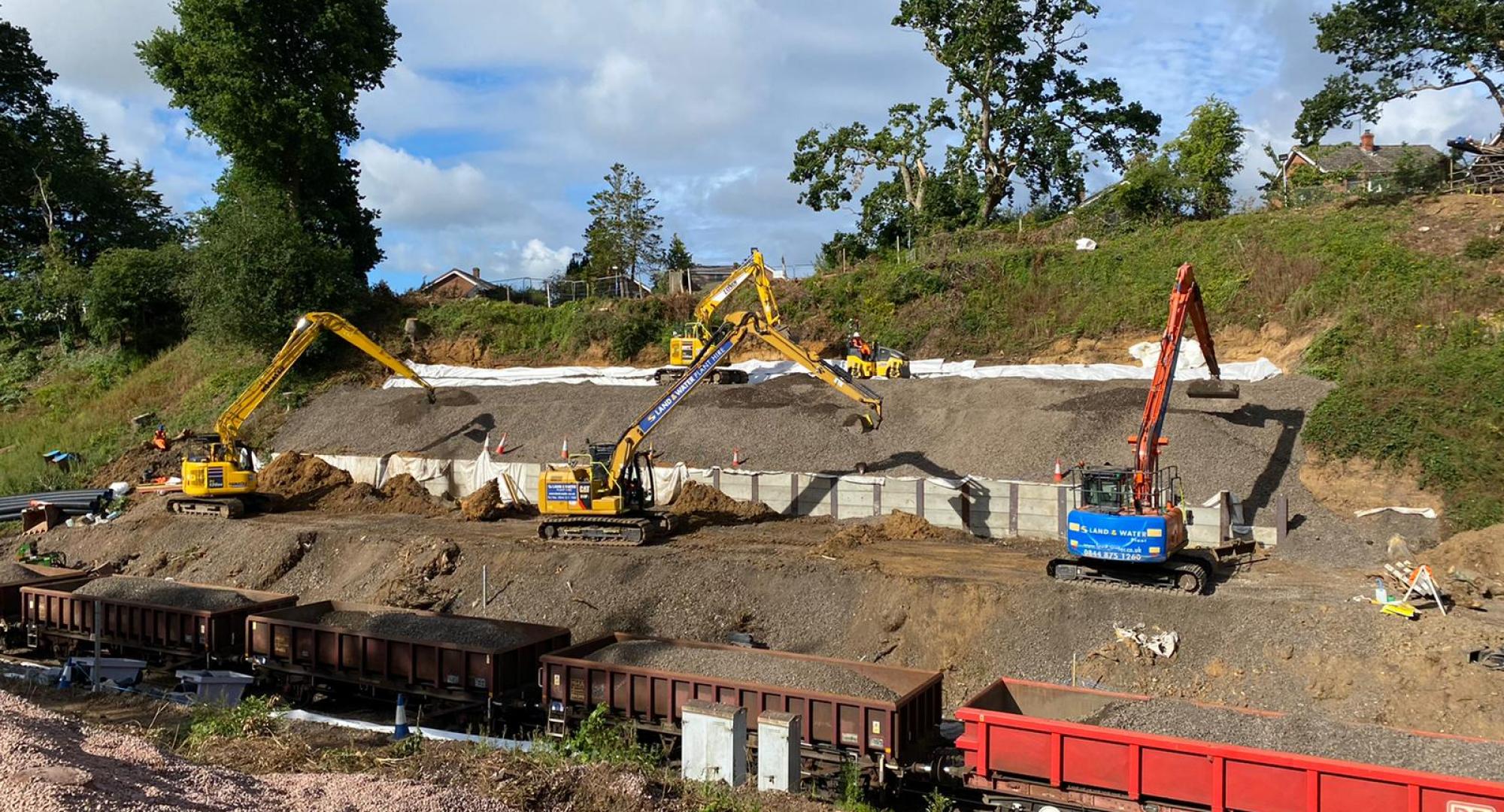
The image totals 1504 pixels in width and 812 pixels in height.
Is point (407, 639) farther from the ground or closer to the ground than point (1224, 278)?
closer to the ground

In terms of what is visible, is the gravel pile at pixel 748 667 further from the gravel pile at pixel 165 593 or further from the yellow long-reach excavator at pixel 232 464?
the yellow long-reach excavator at pixel 232 464

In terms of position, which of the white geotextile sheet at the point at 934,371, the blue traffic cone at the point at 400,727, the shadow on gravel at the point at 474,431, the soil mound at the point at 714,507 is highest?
the white geotextile sheet at the point at 934,371

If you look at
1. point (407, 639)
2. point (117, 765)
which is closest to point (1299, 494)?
point (407, 639)

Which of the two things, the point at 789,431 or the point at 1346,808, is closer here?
the point at 1346,808

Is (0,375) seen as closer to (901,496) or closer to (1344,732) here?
(901,496)

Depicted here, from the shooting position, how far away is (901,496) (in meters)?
23.6

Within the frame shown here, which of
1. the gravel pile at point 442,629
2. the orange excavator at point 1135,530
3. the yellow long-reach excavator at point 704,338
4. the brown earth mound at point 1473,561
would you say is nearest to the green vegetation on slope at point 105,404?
the yellow long-reach excavator at point 704,338

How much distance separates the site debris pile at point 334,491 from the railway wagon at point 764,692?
15.9 metres

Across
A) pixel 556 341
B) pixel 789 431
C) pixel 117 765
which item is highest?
pixel 556 341

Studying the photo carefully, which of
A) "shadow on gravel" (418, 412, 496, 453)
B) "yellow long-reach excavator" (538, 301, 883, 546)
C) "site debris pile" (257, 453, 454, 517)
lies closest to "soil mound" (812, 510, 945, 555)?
"yellow long-reach excavator" (538, 301, 883, 546)

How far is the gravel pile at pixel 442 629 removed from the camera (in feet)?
47.6

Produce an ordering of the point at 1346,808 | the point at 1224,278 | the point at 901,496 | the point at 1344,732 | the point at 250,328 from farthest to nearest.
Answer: the point at 250,328 < the point at 1224,278 < the point at 901,496 < the point at 1344,732 < the point at 1346,808

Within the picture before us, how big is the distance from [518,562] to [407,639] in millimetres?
6875

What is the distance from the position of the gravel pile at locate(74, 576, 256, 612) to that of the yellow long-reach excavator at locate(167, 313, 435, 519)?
31.5 feet
